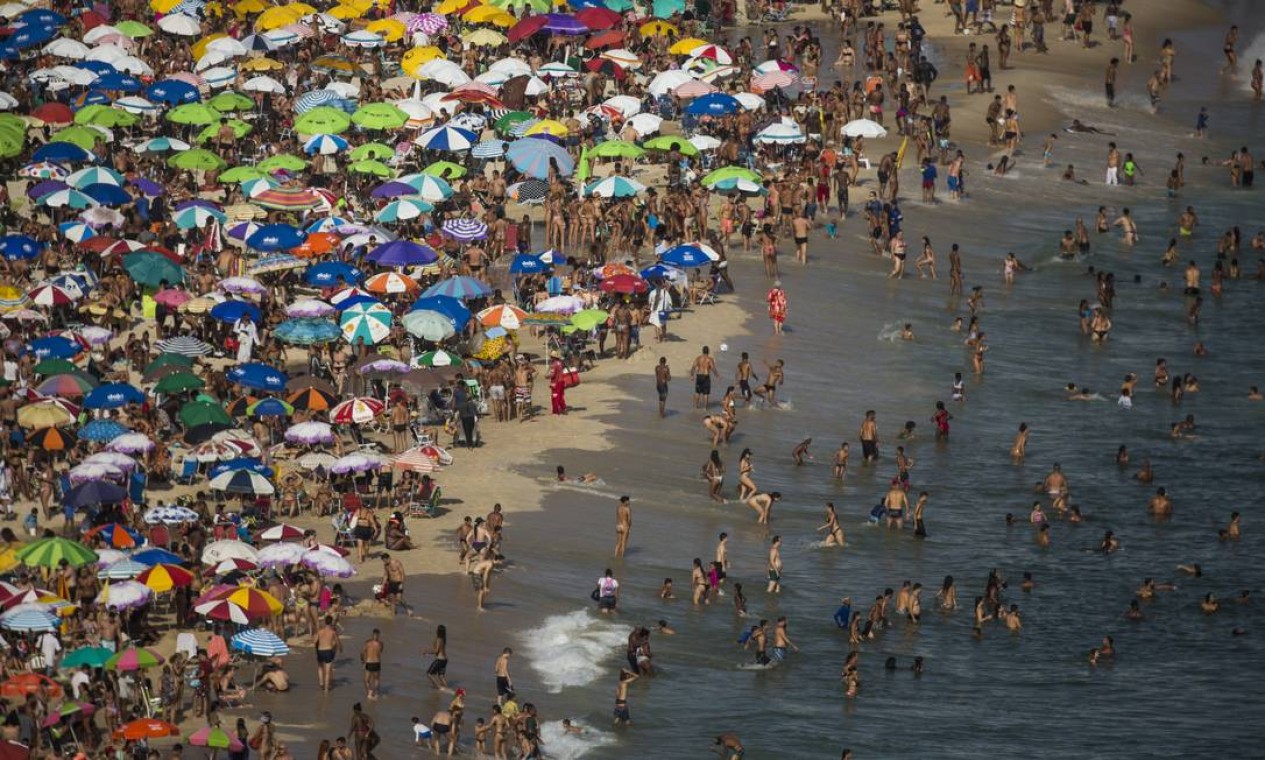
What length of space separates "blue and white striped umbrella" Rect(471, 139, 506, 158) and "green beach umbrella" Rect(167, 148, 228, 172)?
6.19 m

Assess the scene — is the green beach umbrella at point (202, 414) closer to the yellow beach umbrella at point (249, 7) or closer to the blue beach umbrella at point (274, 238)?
the blue beach umbrella at point (274, 238)

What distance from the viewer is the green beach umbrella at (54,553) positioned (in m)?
35.6

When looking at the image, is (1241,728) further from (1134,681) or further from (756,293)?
(756,293)

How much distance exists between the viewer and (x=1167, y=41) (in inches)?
2781

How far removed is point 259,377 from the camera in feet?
144

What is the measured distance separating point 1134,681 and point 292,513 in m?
14.5

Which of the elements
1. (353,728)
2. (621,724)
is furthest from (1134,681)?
(353,728)

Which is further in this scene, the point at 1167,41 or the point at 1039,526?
the point at 1167,41

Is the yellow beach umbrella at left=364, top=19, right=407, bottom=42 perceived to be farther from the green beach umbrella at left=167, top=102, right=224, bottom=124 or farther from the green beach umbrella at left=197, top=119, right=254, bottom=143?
the green beach umbrella at left=167, top=102, right=224, bottom=124

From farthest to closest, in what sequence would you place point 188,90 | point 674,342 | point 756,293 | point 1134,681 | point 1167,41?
1. point 1167,41
2. point 188,90
3. point 756,293
4. point 674,342
5. point 1134,681

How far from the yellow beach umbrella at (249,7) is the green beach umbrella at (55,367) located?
24.0 m

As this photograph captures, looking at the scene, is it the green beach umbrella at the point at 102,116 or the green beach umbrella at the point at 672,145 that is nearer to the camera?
the green beach umbrella at the point at 102,116

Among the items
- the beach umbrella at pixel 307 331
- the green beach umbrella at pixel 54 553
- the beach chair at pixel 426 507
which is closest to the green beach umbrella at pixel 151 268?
the beach umbrella at pixel 307 331

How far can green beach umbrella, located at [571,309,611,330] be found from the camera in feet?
157
